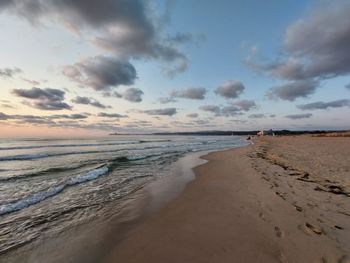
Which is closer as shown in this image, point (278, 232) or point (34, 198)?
point (278, 232)

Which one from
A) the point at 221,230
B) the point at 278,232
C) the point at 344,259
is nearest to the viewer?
the point at 344,259

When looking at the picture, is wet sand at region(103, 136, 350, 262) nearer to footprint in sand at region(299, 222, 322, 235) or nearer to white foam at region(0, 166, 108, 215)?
footprint in sand at region(299, 222, 322, 235)

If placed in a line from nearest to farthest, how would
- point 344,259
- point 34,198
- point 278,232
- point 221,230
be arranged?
1. point 344,259
2. point 278,232
3. point 221,230
4. point 34,198

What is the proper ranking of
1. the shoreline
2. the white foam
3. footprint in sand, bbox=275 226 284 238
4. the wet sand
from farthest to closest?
1. the white foam
2. footprint in sand, bbox=275 226 284 238
3. the shoreline
4. the wet sand

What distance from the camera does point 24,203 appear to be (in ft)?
24.7

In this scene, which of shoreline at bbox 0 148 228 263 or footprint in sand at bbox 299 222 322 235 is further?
footprint in sand at bbox 299 222 322 235

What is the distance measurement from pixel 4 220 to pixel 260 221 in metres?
6.84

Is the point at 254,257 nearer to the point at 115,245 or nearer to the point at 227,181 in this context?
the point at 115,245

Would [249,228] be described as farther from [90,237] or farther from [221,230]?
[90,237]

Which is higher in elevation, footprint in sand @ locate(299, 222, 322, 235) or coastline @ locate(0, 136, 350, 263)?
footprint in sand @ locate(299, 222, 322, 235)

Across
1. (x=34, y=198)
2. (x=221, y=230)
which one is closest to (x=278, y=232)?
(x=221, y=230)

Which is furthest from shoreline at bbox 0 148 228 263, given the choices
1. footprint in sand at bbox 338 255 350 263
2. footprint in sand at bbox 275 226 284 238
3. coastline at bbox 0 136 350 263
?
footprint in sand at bbox 338 255 350 263

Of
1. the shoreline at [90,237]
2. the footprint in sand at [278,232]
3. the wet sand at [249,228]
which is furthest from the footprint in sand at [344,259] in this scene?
the shoreline at [90,237]

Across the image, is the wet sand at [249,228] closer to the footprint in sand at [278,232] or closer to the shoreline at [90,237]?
the footprint in sand at [278,232]
